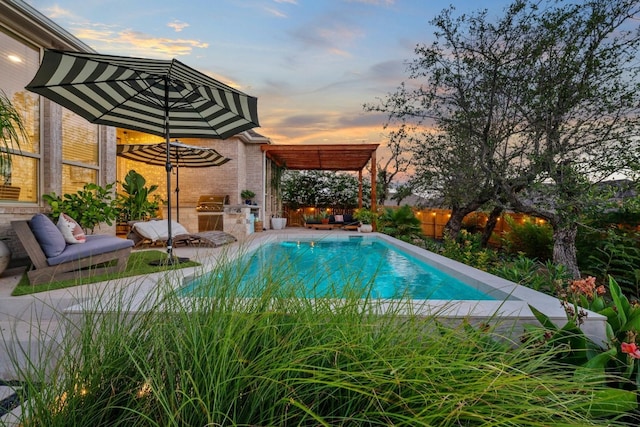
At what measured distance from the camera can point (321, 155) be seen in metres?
14.2

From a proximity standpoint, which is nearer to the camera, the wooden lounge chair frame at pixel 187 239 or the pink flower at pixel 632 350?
the pink flower at pixel 632 350

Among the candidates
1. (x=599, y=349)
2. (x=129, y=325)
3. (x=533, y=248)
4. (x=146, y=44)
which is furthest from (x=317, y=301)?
(x=146, y=44)

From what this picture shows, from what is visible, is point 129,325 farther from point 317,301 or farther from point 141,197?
point 141,197

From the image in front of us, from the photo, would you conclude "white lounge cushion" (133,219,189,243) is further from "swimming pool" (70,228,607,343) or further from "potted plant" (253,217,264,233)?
"potted plant" (253,217,264,233)

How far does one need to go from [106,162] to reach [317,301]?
A: 7.38 m

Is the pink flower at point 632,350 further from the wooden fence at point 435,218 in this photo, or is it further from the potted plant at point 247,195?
the potted plant at point 247,195

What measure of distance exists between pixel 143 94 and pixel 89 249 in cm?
247

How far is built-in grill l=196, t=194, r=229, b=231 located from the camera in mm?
11656

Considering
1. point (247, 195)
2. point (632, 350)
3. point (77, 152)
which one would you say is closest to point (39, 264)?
point (77, 152)

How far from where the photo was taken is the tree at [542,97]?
→ 5.16 metres

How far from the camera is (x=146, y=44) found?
8.20m

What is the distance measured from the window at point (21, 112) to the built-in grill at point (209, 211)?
6326 millimetres

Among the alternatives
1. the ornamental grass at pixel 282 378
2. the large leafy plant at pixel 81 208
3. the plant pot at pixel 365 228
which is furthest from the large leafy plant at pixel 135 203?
the ornamental grass at pixel 282 378

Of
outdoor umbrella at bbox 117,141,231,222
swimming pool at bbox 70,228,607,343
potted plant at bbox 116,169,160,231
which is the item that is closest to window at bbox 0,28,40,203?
outdoor umbrella at bbox 117,141,231,222
